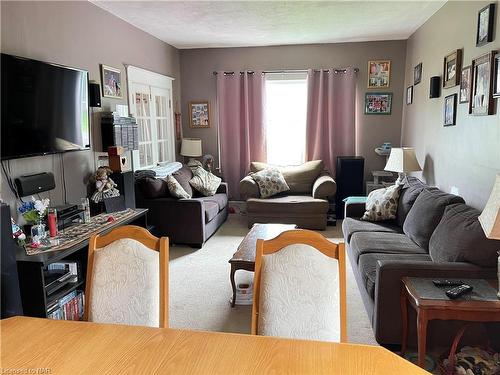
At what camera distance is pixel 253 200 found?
516 cm

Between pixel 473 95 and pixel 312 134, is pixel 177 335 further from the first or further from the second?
pixel 312 134

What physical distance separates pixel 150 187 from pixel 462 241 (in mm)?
3149

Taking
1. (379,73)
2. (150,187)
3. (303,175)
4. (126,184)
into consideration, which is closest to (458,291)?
(126,184)

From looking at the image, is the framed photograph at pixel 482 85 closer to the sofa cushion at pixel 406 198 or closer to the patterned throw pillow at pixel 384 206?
the sofa cushion at pixel 406 198

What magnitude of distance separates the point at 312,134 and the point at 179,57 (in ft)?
7.87

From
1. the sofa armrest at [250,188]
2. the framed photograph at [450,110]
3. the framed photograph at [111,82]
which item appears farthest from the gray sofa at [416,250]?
the framed photograph at [111,82]

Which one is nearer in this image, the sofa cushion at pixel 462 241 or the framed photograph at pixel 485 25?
the sofa cushion at pixel 462 241

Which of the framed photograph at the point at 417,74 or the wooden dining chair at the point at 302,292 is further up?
the framed photograph at the point at 417,74

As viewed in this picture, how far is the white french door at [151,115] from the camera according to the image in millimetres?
4727

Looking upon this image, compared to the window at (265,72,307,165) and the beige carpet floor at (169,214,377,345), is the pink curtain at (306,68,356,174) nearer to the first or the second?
the window at (265,72,307,165)

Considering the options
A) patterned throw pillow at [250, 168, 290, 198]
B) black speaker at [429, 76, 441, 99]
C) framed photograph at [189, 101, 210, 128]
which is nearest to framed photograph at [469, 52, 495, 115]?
black speaker at [429, 76, 441, 99]

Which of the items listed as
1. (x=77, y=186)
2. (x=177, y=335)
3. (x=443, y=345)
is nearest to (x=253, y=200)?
(x=77, y=186)

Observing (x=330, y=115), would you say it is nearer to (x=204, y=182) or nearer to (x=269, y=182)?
(x=269, y=182)

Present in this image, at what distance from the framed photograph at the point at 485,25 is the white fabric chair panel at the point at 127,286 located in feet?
→ 8.90
